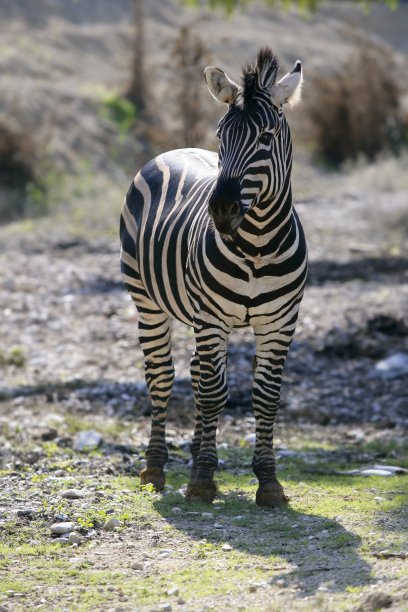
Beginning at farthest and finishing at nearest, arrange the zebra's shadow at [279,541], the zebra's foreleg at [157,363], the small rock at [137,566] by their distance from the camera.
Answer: the zebra's foreleg at [157,363], the small rock at [137,566], the zebra's shadow at [279,541]

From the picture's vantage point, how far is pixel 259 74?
620 centimetres

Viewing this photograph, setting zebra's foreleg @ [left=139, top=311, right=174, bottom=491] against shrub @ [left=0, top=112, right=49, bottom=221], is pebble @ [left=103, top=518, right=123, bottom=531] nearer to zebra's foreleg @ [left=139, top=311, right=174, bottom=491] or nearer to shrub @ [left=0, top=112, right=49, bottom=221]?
zebra's foreleg @ [left=139, top=311, right=174, bottom=491]

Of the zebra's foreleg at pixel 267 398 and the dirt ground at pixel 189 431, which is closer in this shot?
the dirt ground at pixel 189 431

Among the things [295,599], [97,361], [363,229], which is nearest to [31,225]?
[363,229]

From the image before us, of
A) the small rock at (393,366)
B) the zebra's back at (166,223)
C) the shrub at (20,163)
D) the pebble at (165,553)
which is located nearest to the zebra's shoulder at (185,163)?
the zebra's back at (166,223)

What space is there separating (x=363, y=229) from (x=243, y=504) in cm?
1260

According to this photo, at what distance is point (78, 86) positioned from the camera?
3294 cm

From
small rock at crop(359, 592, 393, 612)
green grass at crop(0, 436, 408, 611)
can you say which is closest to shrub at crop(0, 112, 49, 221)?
green grass at crop(0, 436, 408, 611)

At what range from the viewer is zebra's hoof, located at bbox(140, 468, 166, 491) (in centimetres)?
734

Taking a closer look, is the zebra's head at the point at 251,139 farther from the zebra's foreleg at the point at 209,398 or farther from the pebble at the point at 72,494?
the pebble at the point at 72,494

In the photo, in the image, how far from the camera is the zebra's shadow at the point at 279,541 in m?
5.23

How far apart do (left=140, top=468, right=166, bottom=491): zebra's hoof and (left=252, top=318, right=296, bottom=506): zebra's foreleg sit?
2.61 ft

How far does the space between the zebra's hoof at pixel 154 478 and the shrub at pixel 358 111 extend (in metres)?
20.5

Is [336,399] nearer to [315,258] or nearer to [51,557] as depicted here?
[51,557]
